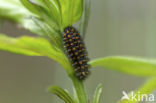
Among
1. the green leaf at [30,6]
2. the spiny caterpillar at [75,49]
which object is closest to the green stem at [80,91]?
Answer: the spiny caterpillar at [75,49]

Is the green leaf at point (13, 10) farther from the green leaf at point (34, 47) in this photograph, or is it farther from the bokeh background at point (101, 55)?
the bokeh background at point (101, 55)

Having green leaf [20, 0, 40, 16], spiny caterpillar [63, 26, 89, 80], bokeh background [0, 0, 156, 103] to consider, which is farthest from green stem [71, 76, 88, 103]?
bokeh background [0, 0, 156, 103]

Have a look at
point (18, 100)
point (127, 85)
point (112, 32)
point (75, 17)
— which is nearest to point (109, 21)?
point (112, 32)

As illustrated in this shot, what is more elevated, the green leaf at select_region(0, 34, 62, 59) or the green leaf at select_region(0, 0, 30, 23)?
the green leaf at select_region(0, 0, 30, 23)

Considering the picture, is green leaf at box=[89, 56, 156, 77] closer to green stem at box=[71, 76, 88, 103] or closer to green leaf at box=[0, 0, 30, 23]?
green stem at box=[71, 76, 88, 103]

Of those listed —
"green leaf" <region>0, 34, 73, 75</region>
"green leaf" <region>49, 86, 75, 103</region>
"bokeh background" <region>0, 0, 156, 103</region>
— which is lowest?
"green leaf" <region>49, 86, 75, 103</region>

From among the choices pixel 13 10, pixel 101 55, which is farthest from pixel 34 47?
pixel 101 55
